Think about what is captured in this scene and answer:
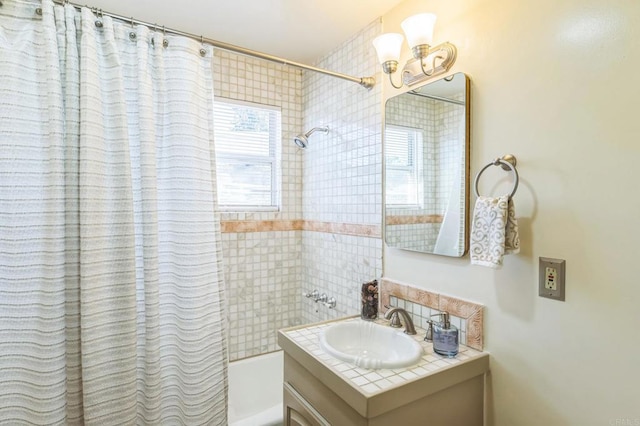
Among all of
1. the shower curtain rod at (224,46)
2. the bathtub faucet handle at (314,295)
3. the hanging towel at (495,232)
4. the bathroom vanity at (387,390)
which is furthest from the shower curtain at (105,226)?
the hanging towel at (495,232)

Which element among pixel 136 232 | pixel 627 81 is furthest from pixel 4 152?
pixel 627 81

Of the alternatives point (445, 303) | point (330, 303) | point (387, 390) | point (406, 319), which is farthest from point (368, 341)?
point (330, 303)

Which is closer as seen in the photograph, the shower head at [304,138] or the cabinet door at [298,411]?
the cabinet door at [298,411]

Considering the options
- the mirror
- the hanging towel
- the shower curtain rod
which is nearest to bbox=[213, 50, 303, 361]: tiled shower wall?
the shower curtain rod

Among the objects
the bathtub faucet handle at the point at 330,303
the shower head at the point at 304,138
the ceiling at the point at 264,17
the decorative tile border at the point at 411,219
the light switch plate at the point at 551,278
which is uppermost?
the ceiling at the point at 264,17

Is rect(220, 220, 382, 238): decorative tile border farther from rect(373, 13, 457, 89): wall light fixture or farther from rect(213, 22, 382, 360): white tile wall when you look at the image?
rect(373, 13, 457, 89): wall light fixture

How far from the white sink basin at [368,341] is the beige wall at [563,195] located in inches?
13.3

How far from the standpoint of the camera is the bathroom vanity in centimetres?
104

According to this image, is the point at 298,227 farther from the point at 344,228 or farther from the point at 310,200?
the point at 344,228

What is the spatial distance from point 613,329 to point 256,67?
238cm

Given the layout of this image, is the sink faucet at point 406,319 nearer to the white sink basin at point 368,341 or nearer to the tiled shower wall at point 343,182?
the white sink basin at point 368,341

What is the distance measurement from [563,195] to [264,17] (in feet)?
5.55

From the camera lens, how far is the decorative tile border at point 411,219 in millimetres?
1478

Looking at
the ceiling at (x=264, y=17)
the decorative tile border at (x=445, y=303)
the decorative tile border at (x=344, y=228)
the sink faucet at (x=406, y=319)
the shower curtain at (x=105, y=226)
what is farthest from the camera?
the decorative tile border at (x=344, y=228)
